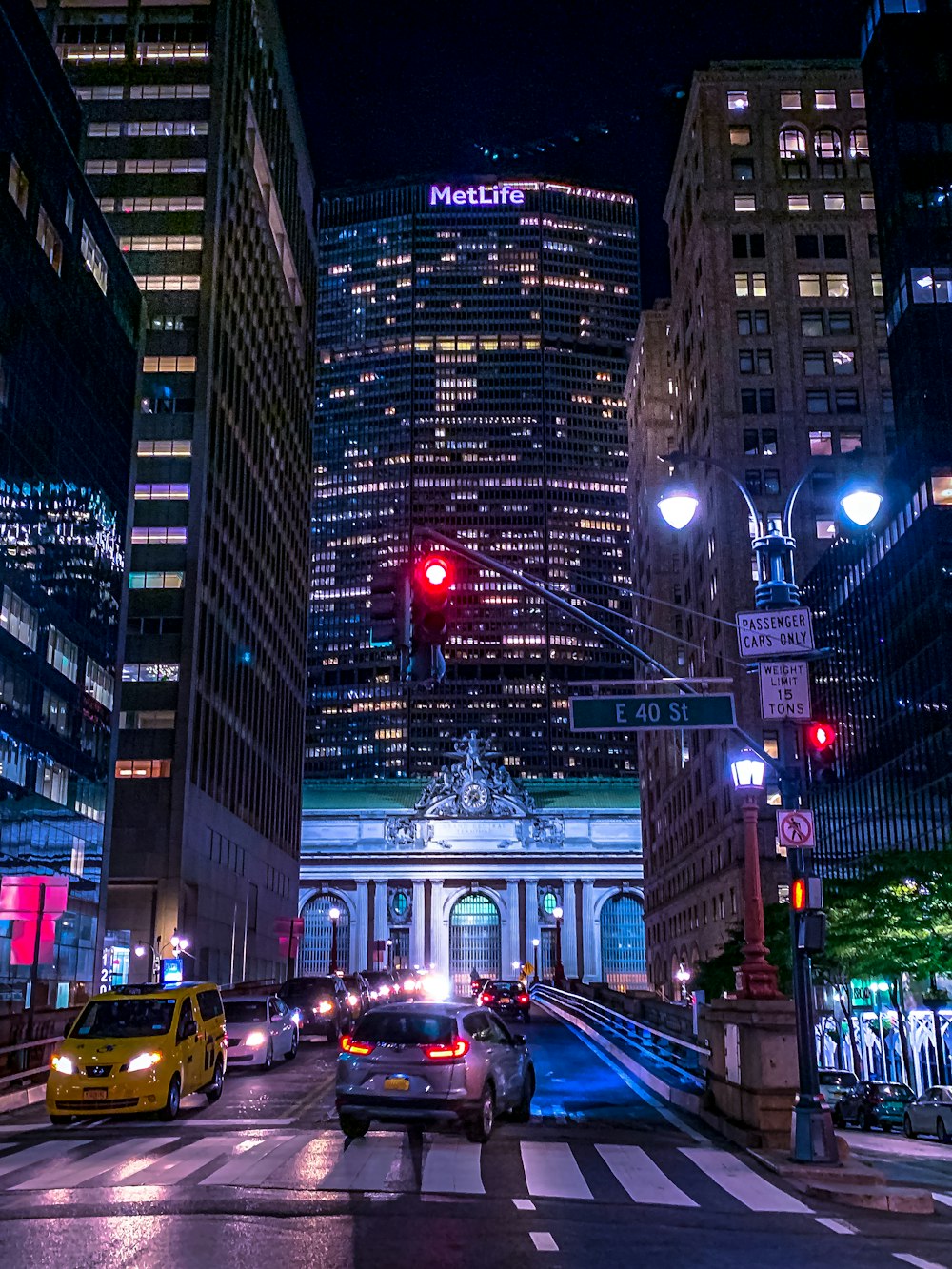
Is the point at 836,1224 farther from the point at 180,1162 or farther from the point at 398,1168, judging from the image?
the point at 180,1162

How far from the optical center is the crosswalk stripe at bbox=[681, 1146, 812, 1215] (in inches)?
510

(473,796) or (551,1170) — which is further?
(473,796)

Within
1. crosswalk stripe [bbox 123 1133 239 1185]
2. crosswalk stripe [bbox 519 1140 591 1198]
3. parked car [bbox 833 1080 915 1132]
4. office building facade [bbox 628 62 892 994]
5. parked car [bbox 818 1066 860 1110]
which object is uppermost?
office building facade [bbox 628 62 892 994]

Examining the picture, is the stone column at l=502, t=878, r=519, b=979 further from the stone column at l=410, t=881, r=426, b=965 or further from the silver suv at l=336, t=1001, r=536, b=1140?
the silver suv at l=336, t=1001, r=536, b=1140

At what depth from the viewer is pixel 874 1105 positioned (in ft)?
99.8

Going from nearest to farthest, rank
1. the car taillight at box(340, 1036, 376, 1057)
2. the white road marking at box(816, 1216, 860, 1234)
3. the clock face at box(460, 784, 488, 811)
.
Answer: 1. the white road marking at box(816, 1216, 860, 1234)
2. the car taillight at box(340, 1036, 376, 1057)
3. the clock face at box(460, 784, 488, 811)

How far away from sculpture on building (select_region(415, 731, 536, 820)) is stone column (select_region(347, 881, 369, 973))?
1062 cm

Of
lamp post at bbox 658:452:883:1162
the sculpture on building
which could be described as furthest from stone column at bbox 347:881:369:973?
lamp post at bbox 658:452:883:1162

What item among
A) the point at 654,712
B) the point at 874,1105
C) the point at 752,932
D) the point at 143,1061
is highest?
the point at 654,712

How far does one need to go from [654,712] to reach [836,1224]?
8309 millimetres

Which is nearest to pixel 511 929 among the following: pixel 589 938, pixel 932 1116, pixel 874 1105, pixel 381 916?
pixel 589 938

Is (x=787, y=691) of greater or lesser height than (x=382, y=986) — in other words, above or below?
above

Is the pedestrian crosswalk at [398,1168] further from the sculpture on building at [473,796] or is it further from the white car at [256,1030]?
the sculpture on building at [473,796]

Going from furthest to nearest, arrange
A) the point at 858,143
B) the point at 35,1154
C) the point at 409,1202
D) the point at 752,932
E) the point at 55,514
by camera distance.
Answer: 1. the point at 858,143
2. the point at 55,514
3. the point at 752,932
4. the point at 35,1154
5. the point at 409,1202
